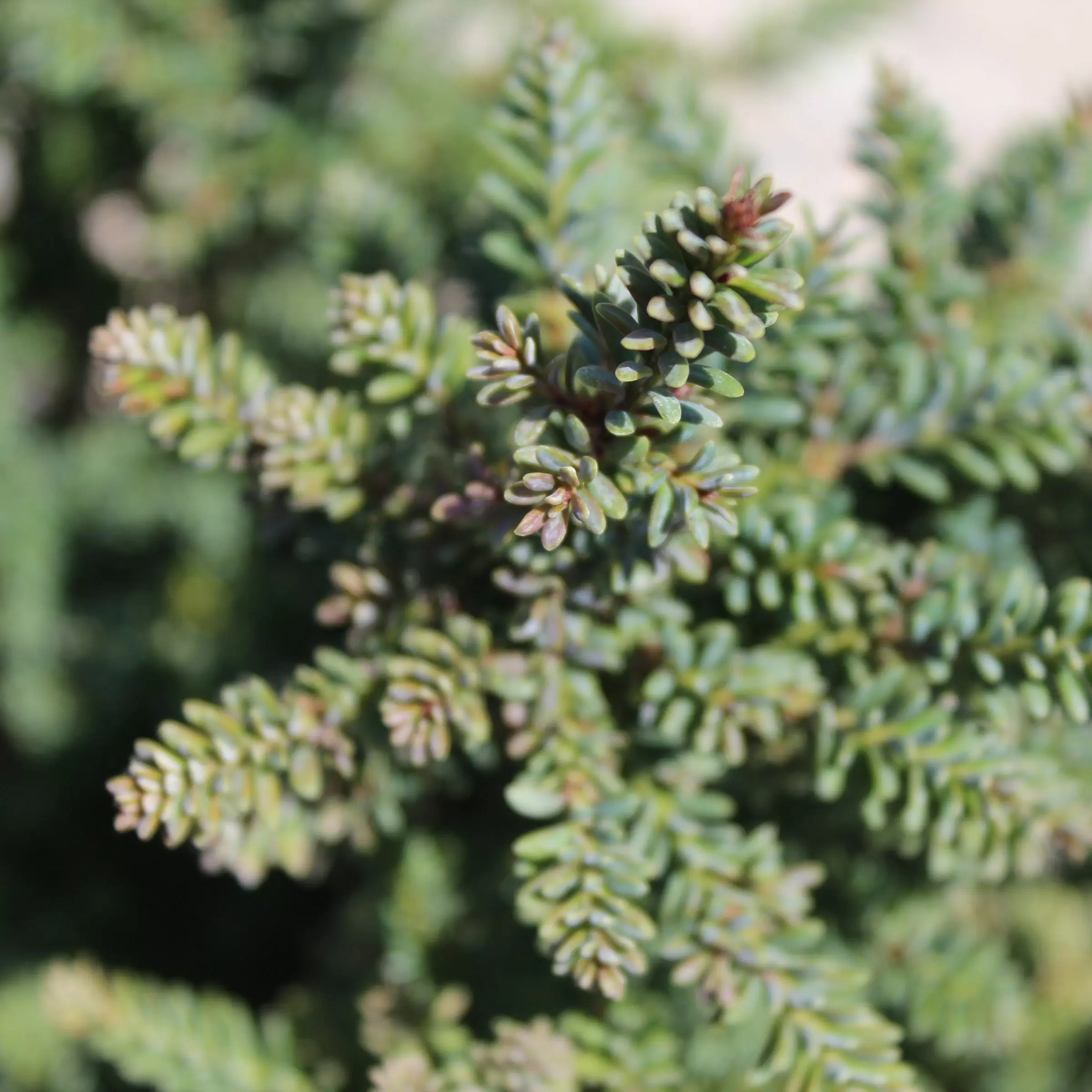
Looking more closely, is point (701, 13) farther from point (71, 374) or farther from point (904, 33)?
point (71, 374)

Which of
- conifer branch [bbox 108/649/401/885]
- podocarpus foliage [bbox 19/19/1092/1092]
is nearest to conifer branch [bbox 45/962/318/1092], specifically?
podocarpus foliage [bbox 19/19/1092/1092]

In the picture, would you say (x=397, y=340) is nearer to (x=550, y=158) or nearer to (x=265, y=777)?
(x=550, y=158)

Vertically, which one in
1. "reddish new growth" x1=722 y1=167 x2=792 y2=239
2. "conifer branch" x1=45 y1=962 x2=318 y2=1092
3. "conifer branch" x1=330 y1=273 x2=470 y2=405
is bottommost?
"conifer branch" x1=45 y1=962 x2=318 y2=1092

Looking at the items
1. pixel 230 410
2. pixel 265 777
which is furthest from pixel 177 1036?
pixel 230 410

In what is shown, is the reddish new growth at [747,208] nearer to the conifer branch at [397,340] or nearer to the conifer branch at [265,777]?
the conifer branch at [397,340]

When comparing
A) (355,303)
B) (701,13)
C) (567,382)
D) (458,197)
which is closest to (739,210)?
(567,382)

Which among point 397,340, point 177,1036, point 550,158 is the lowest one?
point 177,1036

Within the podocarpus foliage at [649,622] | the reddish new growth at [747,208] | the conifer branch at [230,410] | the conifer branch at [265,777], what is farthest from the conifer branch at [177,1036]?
the reddish new growth at [747,208]

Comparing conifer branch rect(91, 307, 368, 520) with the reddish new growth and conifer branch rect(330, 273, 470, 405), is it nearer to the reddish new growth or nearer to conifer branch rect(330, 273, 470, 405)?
conifer branch rect(330, 273, 470, 405)
